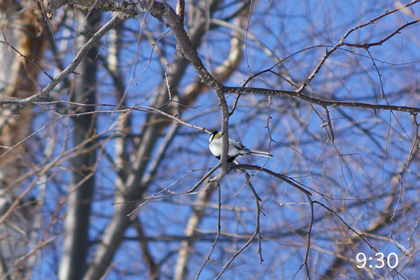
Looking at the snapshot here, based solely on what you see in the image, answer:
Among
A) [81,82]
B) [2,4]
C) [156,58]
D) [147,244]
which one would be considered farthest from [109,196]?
[2,4]

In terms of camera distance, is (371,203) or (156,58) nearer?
(371,203)

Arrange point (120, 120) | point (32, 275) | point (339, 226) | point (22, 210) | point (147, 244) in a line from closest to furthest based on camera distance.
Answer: point (339, 226), point (120, 120), point (32, 275), point (22, 210), point (147, 244)

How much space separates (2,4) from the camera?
638 centimetres

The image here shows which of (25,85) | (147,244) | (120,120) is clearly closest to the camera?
(120,120)

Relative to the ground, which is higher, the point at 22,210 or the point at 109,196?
the point at 109,196

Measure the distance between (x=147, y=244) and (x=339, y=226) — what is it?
5.39 metres

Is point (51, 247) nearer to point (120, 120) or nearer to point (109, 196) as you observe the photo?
point (109, 196)

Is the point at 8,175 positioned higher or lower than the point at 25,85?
lower

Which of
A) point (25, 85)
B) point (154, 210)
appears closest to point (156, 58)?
point (25, 85)

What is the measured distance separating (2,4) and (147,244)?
16.4 ft

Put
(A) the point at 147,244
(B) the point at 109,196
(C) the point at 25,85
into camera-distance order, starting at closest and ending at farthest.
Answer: (C) the point at 25,85, (B) the point at 109,196, (A) the point at 147,244

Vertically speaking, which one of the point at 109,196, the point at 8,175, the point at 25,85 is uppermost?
the point at 25,85

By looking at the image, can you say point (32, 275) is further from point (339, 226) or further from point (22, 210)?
point (339, 226)

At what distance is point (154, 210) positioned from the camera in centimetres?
777
